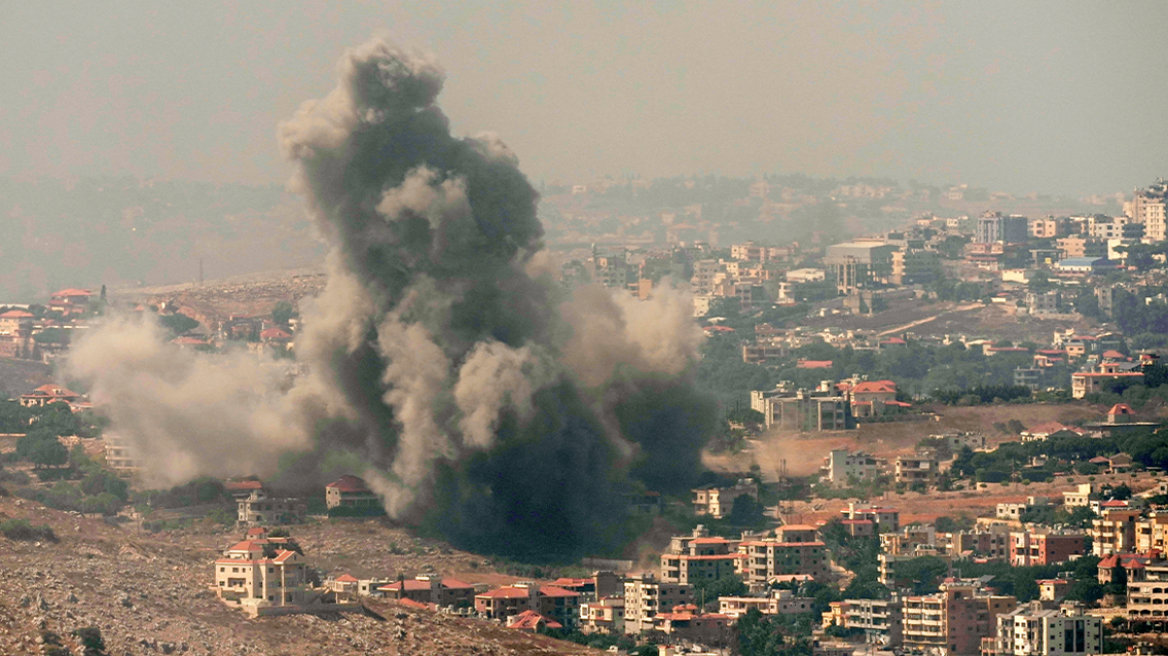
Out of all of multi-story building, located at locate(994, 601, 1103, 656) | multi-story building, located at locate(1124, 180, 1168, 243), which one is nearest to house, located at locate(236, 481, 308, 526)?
multi-story building, located at locate(994, 601, 1103, 656)

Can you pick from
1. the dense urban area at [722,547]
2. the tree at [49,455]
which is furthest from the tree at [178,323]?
the tree at [49,455]

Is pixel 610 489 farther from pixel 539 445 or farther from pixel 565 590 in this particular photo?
pixel 565 590

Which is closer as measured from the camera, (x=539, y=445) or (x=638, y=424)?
(x=539, y=445)

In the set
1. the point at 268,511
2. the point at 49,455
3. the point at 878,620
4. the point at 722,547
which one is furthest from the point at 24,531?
the point at 878,620

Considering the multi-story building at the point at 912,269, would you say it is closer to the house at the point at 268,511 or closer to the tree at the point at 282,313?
the tree at the point at 282,313

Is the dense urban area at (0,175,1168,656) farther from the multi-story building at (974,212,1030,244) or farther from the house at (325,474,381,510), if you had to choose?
the multi-story building at (974,212,1030,244)

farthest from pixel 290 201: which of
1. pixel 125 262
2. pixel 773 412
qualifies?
pixel 773 412
